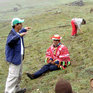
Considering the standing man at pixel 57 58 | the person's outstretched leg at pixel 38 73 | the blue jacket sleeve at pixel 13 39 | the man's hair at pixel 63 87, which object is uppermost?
the blue jacket sleeve at pixel 13 39

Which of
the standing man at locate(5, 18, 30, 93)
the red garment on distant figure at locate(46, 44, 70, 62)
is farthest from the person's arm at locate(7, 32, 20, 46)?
the red garment on distant figure at locate(46, 44, 70, 62)

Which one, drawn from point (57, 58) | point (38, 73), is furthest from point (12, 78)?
point (57, 58)

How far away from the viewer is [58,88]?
2.65 metres

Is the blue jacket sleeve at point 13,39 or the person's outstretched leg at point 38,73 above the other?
the blue jacket sleeve at point 13,39

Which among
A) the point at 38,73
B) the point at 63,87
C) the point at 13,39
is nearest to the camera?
the point at 63,87

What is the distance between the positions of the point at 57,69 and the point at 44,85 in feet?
3.58

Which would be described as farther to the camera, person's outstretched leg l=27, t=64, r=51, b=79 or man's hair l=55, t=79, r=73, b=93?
person's outstretched leg l=27, t=64, r=51, b=79

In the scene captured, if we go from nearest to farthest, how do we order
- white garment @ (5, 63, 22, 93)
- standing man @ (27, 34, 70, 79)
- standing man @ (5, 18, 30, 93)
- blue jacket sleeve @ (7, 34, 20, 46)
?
blue jacket sleeve @ (7, 34, 20, 46) < standing man @ (5, 18, 30, 93) < white garment @ (5, 63, 22, 93) < standing man @ (27, 34, 70, 79)

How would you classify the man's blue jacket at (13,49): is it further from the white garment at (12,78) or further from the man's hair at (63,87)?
the man's hair at (63,87)

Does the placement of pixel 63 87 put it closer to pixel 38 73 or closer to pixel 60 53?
pixel 38 73

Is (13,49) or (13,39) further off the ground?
(13,39)

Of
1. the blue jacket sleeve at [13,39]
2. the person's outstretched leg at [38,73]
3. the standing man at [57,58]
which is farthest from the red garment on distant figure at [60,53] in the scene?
the blue jacket sleeve at [13,39]

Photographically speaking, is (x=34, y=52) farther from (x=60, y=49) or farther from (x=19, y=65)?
(x=19, y=65)

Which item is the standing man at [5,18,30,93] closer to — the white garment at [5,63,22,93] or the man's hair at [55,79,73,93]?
the white garment at [5,63,22,93]
